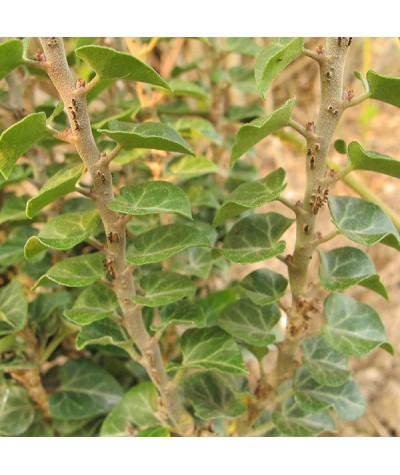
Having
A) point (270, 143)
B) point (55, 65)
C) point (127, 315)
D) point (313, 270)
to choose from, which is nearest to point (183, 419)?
point (127, 315)

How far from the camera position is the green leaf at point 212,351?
1.84ft

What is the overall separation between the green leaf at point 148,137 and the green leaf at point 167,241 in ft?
0.31

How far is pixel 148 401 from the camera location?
2.26ft

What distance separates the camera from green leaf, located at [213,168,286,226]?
479 mm

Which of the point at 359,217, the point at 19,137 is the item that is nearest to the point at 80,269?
the point at 19,137

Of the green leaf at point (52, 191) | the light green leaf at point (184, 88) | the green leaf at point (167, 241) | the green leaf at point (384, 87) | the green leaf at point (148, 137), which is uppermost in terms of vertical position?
the green leaf at point (384, 87)

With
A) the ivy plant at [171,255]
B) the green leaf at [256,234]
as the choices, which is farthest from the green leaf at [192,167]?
the green leaf at [256,234]

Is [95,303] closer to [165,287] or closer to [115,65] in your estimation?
[165,287]

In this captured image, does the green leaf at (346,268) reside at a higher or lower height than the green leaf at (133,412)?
higher

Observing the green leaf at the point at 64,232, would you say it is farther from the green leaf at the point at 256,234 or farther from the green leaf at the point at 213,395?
the green leaf at the point at 213,395

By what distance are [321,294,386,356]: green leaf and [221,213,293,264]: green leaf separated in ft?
0.32

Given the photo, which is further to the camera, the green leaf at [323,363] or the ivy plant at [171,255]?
the green leaf at [323,363]

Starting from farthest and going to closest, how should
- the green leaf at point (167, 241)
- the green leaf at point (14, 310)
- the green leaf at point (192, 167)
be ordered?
the green leaf at point (192, 167)
the green leaf at point (14, 310)
the green leaf at point (167, 241)
